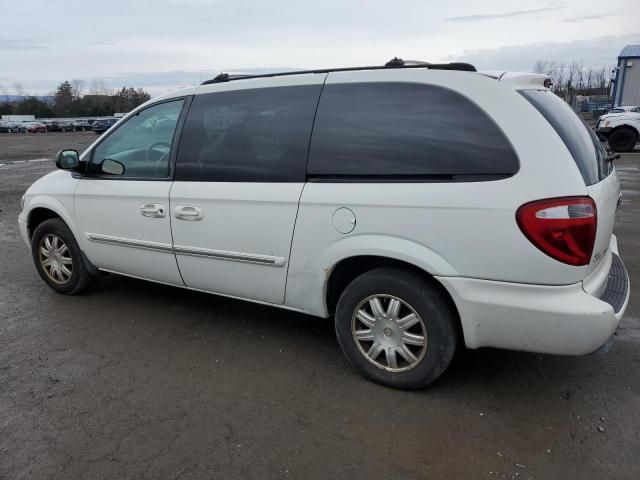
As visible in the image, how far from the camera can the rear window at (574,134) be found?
2.83 m

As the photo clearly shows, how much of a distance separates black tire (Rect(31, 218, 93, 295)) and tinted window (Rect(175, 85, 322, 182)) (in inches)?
61.0

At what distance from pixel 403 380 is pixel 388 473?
0.72 metres

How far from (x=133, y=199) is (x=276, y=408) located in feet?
6.71

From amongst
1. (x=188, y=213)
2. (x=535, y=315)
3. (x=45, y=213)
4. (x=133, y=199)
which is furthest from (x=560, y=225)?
(x=45, y=213)

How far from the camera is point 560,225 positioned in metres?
2.61

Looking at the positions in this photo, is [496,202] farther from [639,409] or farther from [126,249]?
[126,249]

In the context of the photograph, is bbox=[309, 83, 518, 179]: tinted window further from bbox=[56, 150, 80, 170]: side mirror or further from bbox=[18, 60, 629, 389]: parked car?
bbox=[56, 150, 80, 170]: side mirror

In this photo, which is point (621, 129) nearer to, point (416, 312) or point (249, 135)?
point (249, 135)

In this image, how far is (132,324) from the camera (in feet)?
14.2

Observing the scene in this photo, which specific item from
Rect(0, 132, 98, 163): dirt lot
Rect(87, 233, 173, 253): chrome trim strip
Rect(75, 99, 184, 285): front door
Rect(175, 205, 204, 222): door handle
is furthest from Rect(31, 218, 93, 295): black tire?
Rect(0, 132, 98, 163): dirt lot

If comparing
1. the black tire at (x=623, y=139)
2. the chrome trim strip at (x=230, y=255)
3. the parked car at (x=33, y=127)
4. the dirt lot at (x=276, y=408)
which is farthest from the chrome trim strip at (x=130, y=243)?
the parked car at (x=33, y=127)

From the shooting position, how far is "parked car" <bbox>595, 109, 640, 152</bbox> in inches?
650

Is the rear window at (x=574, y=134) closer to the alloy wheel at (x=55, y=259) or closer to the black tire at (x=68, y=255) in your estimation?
the black tire at (x=68, y=255)

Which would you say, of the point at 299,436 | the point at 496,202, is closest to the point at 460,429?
the point at 299,436
